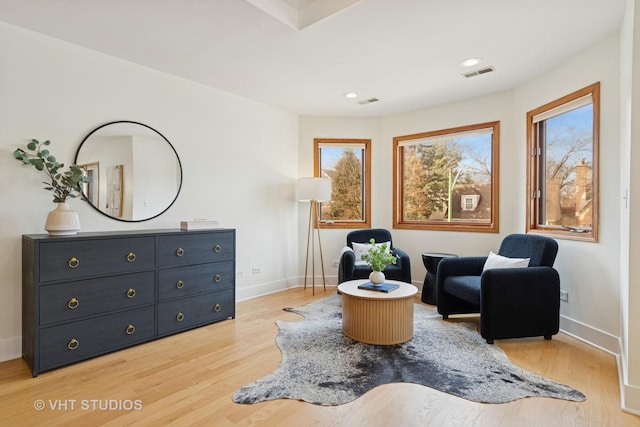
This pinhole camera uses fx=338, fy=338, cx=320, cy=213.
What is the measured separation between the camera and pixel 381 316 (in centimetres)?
275

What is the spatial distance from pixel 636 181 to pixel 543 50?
1.61m

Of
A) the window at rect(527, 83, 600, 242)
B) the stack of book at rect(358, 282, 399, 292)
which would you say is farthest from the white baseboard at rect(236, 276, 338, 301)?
the window at rect(527, 83, 600, 242)

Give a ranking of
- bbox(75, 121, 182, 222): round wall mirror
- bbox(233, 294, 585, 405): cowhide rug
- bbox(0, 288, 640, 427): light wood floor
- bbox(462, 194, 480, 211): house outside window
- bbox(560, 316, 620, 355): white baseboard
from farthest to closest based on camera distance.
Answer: bbox(462, 194, 480, 211): house outside window
bbox(75, 121, 182, 222): round wall mirror
bbox(560, 316, 620, 355): white baseboard
bbox(233, 294, 585, 405): cowhide rug
bbox(0, 288, 640, 427): light wood floor

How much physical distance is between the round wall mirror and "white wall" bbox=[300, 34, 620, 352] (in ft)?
6.86

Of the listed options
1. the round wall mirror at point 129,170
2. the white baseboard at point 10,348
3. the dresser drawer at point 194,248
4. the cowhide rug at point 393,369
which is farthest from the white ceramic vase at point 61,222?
the cowhide rug at point 393,369

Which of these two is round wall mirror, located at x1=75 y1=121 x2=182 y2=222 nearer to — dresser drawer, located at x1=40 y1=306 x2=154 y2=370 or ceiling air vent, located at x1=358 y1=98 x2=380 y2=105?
dresser drawer, located at x1=40 y1=306 x2=154 y2=370

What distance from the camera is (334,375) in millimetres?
2273

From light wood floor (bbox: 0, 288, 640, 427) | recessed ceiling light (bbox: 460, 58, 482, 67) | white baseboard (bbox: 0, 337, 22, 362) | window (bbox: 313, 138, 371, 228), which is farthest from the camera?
A: window (bbox: 313, 138, 371, 228)

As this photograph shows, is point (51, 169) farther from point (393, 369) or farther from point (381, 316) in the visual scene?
point (393, 369)

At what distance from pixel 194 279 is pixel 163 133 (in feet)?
5.01

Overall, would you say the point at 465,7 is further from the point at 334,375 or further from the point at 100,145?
the point at 100,145

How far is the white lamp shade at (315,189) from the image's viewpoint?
4457 mm

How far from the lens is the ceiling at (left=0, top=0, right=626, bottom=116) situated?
233cm

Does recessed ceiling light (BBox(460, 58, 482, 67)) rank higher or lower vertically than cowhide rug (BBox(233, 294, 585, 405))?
higher
